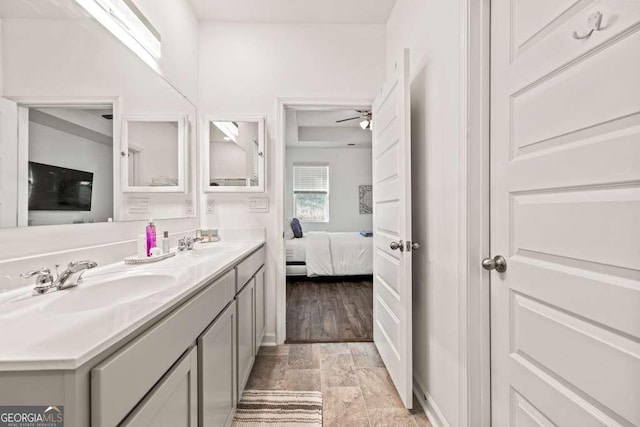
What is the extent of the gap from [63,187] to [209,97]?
1649 millimetres

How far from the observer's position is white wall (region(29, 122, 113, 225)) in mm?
1110

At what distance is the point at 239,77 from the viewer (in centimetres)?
260

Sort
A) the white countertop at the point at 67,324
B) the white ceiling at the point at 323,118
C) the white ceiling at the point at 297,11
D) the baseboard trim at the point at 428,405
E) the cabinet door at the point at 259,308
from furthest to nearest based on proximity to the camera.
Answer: the white ceiling at the point at 323,118 < the white ceiling at the point at 297,11 < the cabinet door at the point at 259,308 < the baseboard trim at the point at 428,405 < the white countertop at the point at 67,324

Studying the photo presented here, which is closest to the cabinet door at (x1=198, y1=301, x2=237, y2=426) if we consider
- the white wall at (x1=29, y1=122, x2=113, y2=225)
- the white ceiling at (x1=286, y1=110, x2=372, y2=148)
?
the white wall at (x1=29, y1=122, x2=113, y2=225)

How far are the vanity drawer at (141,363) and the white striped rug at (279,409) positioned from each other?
86 cm

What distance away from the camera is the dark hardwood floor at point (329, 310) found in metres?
2.74

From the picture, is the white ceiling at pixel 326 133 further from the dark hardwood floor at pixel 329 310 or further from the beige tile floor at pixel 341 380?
the beige tile floor at pixel 341 380

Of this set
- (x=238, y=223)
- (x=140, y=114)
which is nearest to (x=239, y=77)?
(x=140, y=114)

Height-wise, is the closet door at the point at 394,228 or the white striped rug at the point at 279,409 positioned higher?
the closet door at the point at 394,228

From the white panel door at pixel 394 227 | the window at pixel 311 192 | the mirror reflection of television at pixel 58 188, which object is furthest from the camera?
the window at pixel 311 192

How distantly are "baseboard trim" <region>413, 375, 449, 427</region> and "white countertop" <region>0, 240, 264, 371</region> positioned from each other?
1373mm

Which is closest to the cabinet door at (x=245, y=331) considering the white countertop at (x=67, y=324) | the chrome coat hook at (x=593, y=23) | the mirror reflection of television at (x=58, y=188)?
the white countertop at (x=67, y=324)

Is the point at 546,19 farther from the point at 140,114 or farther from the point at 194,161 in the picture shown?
the point at 194,161

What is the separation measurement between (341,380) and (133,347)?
167cm
